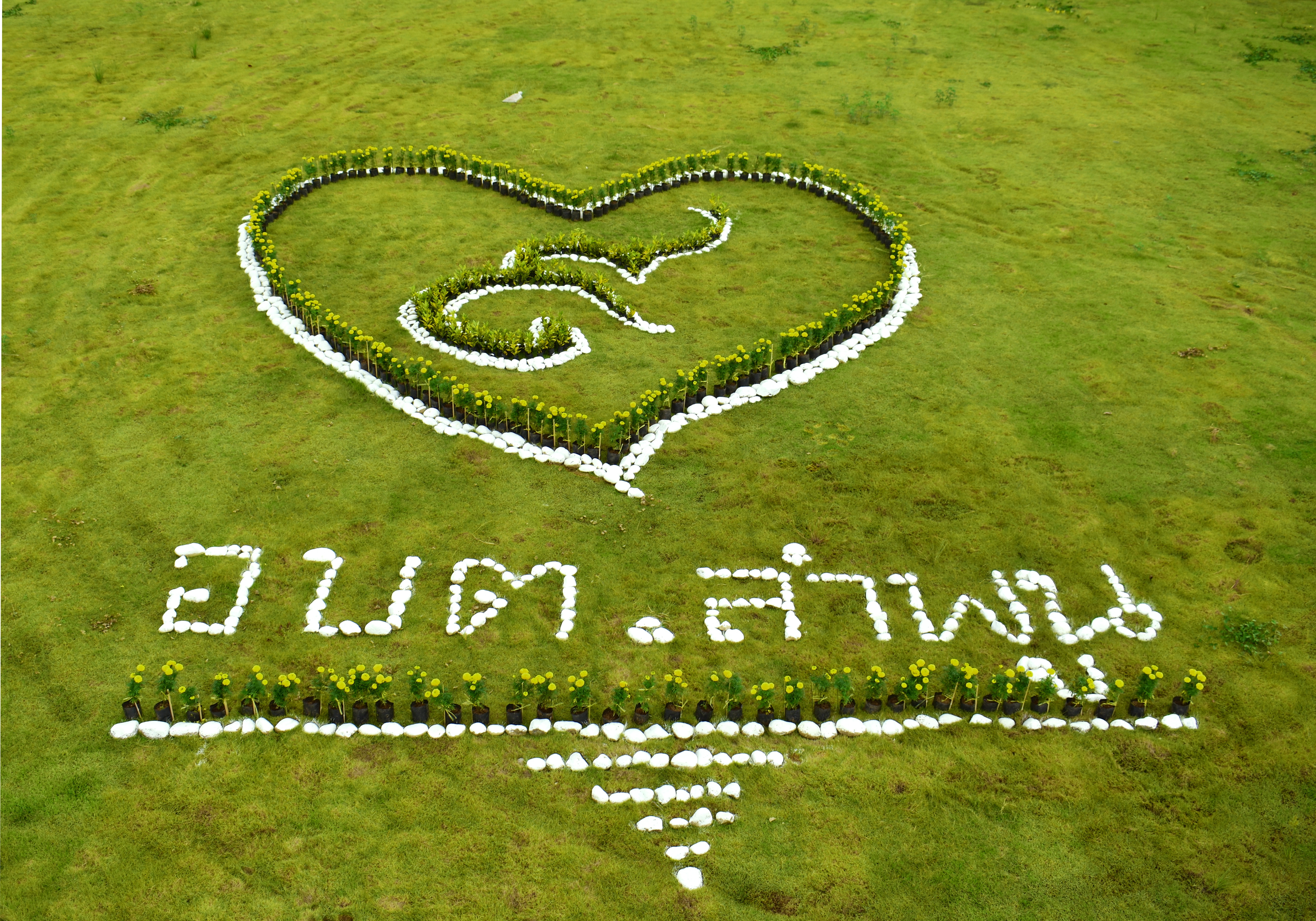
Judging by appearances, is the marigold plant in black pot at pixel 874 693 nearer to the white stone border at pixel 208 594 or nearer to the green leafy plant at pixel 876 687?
the green leafy plant at pixel 876 687

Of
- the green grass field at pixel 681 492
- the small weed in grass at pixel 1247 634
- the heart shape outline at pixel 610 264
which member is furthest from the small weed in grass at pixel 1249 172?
the small weed in grass at pixel 1247 634

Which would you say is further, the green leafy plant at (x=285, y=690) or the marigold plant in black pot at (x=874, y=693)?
the marigold plant in black pot at (x=874, y=693)

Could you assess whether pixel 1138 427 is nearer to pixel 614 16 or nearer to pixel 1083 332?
pixel 1083 332

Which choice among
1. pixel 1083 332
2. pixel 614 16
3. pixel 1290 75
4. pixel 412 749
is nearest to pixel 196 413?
pixel 412 749

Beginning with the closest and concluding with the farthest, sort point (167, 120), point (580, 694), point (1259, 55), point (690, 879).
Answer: point (690, 879) < point (580, 694) < point (167, 120) < point (1259, 55)

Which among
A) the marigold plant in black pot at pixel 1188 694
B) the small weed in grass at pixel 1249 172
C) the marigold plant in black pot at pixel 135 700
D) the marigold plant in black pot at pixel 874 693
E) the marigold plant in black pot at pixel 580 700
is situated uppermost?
the marigold plant in black pot at pixel 135 700

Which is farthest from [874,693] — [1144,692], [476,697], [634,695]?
[476,697]

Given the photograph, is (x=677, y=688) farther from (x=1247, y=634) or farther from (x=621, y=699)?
(x=1247, y=634)
